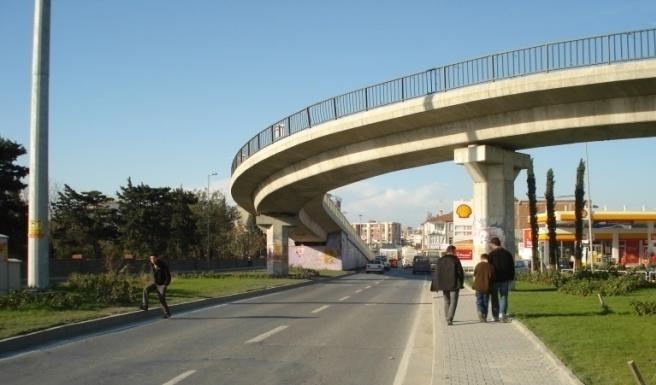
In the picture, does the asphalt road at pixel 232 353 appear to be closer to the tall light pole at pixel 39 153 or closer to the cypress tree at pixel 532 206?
the tall light pole at pixel 39 153

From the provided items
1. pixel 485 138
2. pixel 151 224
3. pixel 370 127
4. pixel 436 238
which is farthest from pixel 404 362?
pixel 436 238

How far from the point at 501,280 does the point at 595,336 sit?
11.9 feet

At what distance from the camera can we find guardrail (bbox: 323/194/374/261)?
2218 inches

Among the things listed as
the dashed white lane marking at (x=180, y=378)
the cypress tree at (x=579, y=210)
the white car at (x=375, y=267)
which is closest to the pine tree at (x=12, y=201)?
the white car at (x=375, y=267)

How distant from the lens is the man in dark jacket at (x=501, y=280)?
14992mm

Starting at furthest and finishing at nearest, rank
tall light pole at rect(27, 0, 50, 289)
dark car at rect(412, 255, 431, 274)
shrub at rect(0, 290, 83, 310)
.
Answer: dark car at rect(412, 255, 431, 274) → tall light pole at rect(27, 0, 50, 289) → shrub at rect(0, 290, 83, 310)

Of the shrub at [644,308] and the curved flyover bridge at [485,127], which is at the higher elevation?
the curved flyover bridge at [485,127]

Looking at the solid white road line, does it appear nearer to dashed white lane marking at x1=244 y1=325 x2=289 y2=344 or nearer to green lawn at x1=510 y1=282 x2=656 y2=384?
green lawn at x1=510 y1=282 x2=656 y2=384

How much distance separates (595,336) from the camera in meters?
11.5

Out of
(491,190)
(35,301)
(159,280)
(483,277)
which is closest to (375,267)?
(491,190)

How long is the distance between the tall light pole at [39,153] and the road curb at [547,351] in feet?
39.8

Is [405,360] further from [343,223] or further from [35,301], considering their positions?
[343,223]

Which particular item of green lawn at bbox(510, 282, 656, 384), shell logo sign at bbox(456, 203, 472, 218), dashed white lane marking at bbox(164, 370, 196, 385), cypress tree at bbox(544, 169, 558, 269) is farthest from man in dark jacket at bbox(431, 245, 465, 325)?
cypress tree at bbox(544, 169, 558, 269)

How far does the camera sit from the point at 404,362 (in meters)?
10.8
